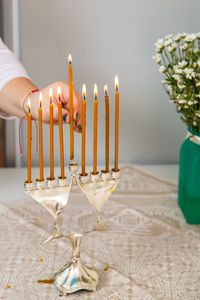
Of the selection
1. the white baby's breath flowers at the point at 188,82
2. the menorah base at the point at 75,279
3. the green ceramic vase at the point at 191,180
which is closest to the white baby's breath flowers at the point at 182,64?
the white baby's breath flowers at the point at 188,82

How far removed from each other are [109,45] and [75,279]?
0.79 metres

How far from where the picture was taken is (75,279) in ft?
2.00

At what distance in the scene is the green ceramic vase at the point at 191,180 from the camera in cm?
83

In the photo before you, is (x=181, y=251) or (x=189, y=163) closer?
(x=181, y=251)

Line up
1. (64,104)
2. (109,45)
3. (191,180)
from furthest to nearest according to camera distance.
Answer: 1. (109,45)
2. (191,180)
3. (64,104)

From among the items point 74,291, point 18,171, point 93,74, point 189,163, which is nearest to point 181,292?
point 74,291

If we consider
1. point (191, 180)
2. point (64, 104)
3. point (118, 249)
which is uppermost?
point (64, 104)

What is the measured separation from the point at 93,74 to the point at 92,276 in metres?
0.73

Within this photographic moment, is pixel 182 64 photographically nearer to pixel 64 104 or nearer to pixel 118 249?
pixel 64 104

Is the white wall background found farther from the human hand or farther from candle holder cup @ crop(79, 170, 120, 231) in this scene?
candle holder cup @ crop(79, 170, 120, 231)

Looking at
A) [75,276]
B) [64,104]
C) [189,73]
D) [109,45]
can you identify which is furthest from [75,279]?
[109,45]

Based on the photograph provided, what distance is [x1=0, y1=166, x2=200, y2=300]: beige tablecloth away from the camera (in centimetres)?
63

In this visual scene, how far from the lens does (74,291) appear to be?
0.61 metres

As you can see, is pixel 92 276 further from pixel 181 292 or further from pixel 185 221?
pixel 185 221
